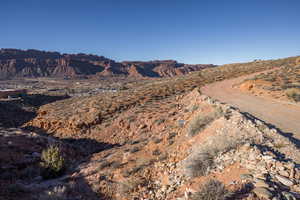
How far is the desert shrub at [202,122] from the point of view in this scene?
708 cm

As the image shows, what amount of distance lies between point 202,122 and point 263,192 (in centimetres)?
423

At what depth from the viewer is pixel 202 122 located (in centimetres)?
736

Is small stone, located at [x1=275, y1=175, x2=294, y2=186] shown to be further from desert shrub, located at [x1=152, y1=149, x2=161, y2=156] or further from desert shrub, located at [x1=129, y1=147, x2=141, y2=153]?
desert shrub, located at [x1=129, y1=147, x2=141, y2=153]

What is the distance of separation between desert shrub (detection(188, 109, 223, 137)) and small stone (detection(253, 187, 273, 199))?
3.68 metres

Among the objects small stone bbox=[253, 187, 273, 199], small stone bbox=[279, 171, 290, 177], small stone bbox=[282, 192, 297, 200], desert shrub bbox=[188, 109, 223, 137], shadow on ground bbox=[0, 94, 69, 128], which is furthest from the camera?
shadow on ground bbox=[0, 94, 69, 128]

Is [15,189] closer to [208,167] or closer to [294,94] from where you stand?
[208,167]

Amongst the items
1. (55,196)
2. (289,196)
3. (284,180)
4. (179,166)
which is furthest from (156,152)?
(289,196)

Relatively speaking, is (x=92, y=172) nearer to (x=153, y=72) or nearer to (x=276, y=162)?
(x=276, y=162)

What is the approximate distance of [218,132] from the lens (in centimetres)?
603

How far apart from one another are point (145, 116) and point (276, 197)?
919 centimetres

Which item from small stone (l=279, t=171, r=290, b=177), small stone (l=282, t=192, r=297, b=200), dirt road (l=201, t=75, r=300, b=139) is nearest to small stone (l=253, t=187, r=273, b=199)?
small stone (l=282, t=192, r=297, b=200)

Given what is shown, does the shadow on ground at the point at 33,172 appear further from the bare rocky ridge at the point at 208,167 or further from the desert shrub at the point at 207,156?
the desert shrub at the point at 207,156

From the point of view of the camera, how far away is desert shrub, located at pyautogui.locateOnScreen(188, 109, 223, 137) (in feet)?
23.2

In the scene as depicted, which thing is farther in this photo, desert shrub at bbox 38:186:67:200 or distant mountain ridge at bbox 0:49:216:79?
distant mountain ridge at bbox 0:49:216:79
